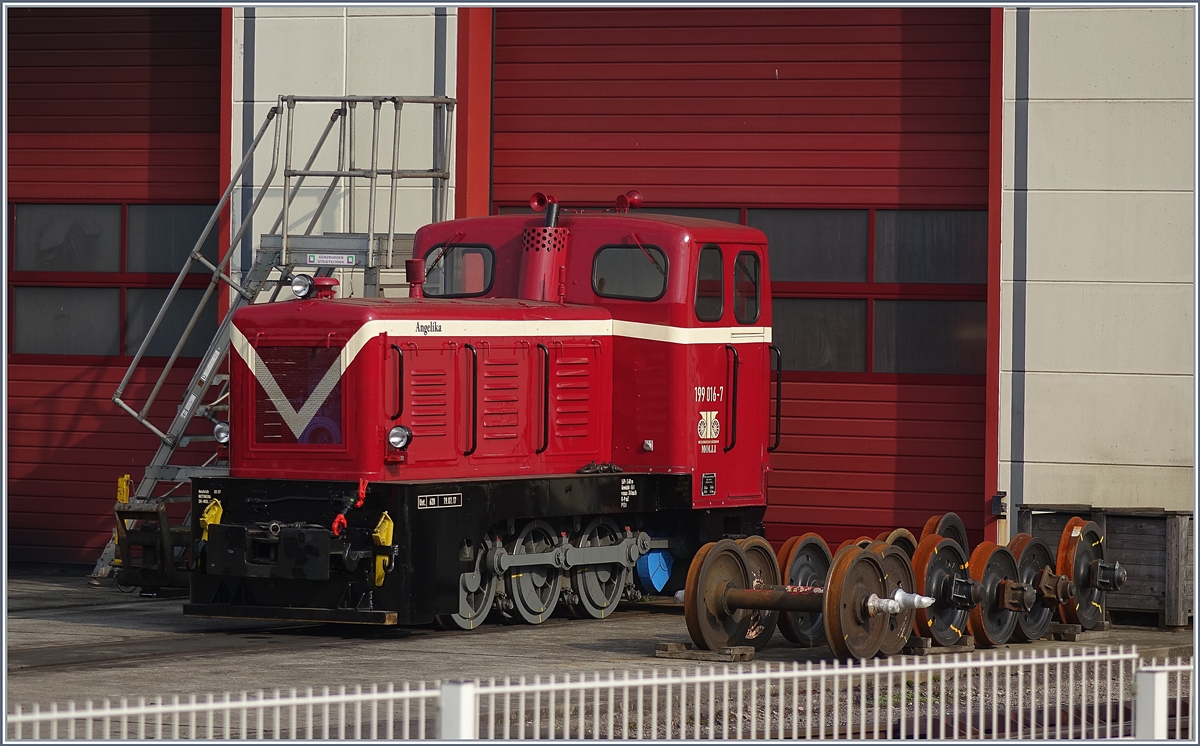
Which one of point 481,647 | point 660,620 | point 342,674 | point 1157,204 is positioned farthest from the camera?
point 1157,204

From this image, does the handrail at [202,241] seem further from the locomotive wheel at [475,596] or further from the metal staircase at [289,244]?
the locomotive wheel at [475,596]

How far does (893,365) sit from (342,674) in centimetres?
809

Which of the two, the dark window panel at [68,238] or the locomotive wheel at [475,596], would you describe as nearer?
the locomotive wheel at [475,596]

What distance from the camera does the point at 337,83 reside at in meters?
17.3

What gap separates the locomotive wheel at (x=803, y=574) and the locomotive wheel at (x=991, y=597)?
1.02 meters

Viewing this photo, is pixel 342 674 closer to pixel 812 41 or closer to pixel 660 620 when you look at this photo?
pixel 660 620

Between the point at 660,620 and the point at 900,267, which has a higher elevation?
the point at 900,267

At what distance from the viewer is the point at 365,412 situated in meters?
12.5

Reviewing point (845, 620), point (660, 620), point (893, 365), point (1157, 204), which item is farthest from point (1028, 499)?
point (845, 620)

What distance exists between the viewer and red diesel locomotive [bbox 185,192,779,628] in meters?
12.4

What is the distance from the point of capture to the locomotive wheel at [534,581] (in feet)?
43.9

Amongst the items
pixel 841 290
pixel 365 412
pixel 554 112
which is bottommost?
pixel 365 412

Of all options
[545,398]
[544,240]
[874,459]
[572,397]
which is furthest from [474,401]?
[874,459]

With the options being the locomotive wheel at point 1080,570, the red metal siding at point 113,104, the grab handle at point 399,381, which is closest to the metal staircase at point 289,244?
the red metal siding at point 113,104
